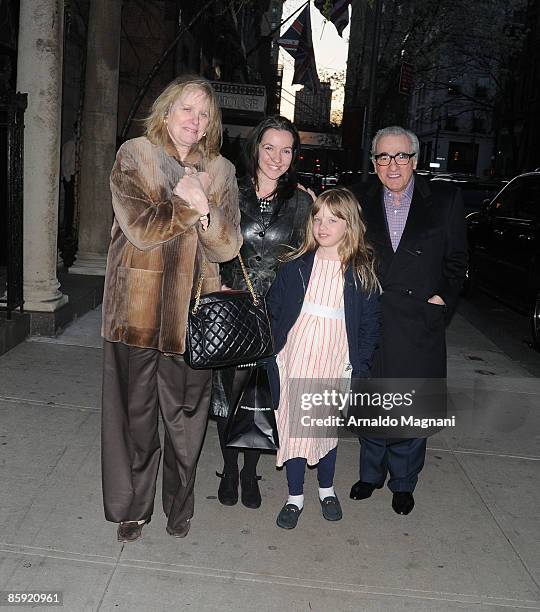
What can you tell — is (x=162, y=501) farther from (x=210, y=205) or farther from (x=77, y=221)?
(x=77, y=221)

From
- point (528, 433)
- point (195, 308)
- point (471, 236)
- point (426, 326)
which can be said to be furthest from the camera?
point (471, 236)

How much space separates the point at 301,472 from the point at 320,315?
0.84m

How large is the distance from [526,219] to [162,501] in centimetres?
780

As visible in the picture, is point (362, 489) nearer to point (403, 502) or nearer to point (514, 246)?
point (403, 502)

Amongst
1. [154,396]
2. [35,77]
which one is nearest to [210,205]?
[154,396]

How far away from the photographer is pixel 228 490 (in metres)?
4.21

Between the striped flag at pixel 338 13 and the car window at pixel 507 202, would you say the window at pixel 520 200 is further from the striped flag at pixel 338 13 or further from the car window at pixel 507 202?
the striped flag at pixel 338 13

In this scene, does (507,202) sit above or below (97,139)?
below

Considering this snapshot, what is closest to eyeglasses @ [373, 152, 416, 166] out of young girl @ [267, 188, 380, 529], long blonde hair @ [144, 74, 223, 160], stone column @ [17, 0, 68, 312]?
young girl @ [267, 188, 380, 529]

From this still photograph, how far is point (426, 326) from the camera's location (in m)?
4.21

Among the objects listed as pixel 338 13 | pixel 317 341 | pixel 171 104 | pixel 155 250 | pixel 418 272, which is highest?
pixel 338 13

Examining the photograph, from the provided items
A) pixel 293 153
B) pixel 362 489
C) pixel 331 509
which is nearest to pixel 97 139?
pixel 293 153

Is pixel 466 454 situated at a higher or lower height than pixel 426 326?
lower

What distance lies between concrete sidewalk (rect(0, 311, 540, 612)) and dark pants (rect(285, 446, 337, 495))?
181 mm
